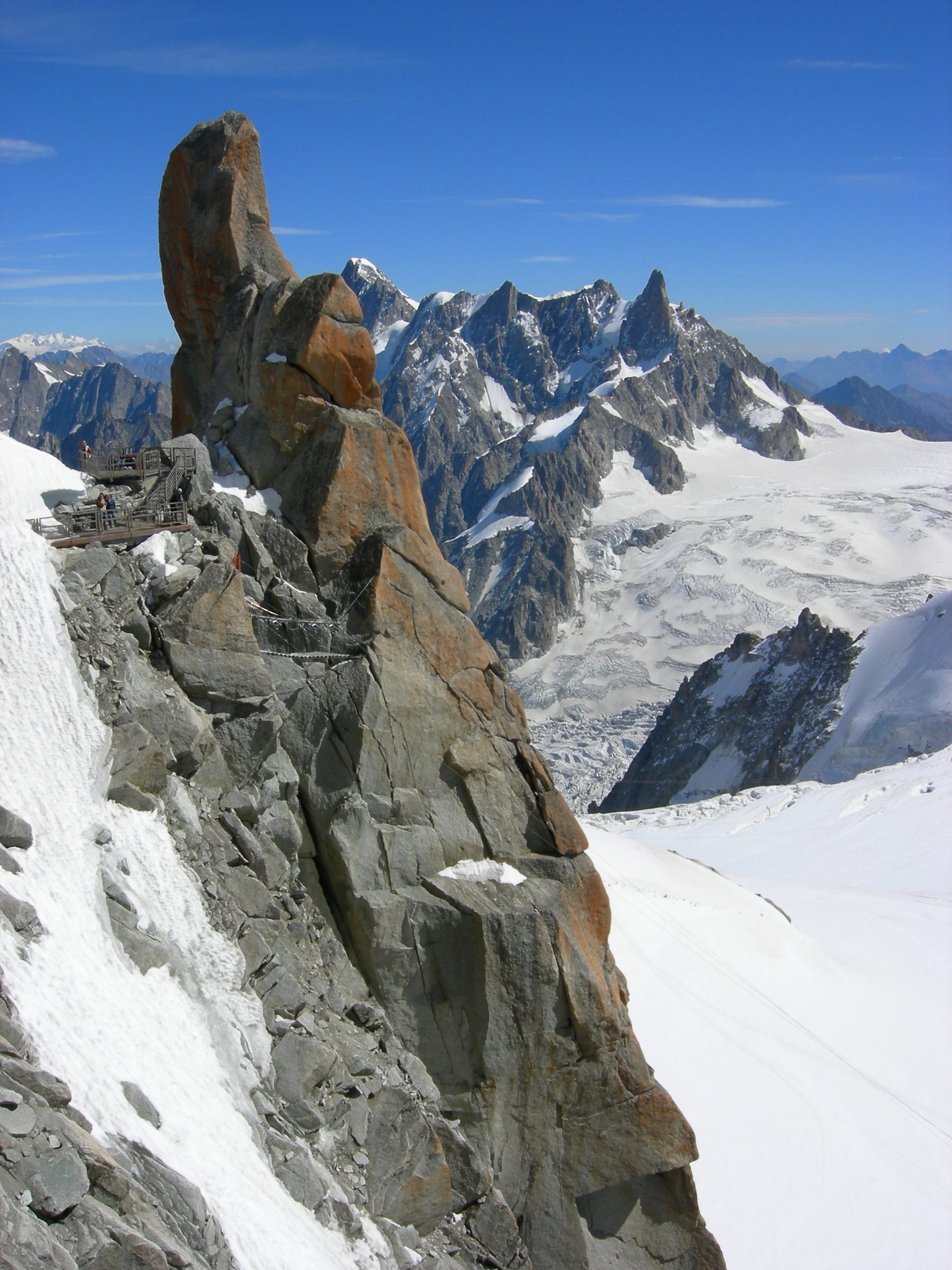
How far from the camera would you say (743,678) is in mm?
99125

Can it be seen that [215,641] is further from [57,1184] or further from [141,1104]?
[57,1184]

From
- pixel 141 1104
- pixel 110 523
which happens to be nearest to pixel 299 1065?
pixel 141 1104

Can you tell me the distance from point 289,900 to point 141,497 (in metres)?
6.61

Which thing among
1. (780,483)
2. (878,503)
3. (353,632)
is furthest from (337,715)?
(780,483)

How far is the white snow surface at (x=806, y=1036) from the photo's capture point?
798 inches

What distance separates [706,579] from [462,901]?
141348mm

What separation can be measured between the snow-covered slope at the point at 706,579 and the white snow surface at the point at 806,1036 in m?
69.7

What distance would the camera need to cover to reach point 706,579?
150m

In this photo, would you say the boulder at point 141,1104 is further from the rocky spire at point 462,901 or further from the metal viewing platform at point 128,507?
the metal viewing platform at point 128,507

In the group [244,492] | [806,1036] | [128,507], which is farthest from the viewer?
[806,1036]

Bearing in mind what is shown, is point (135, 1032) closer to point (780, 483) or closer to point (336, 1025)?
point (336, 1025)

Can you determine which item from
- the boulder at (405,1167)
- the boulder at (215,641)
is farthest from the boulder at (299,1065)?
the boulder at (215,641)

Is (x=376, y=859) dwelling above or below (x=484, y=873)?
above

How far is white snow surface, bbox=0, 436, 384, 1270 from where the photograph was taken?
348 inches
